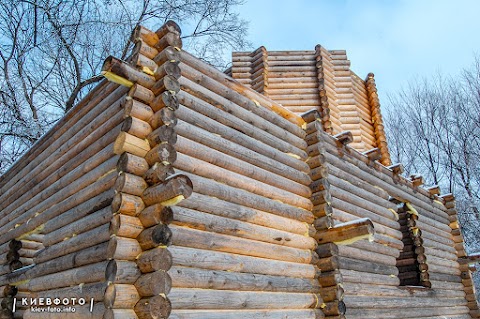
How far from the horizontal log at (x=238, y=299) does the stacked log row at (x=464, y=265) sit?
851 cm

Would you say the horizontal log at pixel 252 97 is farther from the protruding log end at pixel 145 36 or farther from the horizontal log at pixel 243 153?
the horizontal log at pixel 243 153

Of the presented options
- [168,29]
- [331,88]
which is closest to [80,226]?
[168,29]

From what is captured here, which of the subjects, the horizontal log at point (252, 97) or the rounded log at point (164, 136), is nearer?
the rounded log at point (164, 136)

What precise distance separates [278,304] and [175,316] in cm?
198

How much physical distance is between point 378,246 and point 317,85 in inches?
362

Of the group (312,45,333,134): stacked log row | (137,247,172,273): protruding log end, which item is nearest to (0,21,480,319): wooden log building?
(137,247,172,273): protruding log end

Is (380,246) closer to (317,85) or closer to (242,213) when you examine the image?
(242,213)

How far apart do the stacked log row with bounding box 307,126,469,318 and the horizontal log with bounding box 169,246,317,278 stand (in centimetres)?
95

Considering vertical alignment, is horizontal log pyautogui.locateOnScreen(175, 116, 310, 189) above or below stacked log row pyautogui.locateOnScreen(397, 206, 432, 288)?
above

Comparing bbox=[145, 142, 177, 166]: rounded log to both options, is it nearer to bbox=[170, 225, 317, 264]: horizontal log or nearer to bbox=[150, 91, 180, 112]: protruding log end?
bbox=[150, 91, 180, 112]: protruding log end

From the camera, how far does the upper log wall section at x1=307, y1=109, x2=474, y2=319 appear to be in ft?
25.2

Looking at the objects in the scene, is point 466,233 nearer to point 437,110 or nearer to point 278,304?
point 437,110

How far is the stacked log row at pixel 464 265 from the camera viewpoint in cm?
1273

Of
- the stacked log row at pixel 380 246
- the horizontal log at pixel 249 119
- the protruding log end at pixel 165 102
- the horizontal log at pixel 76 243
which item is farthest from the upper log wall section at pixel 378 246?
the horizontal log at pixel 76 243
